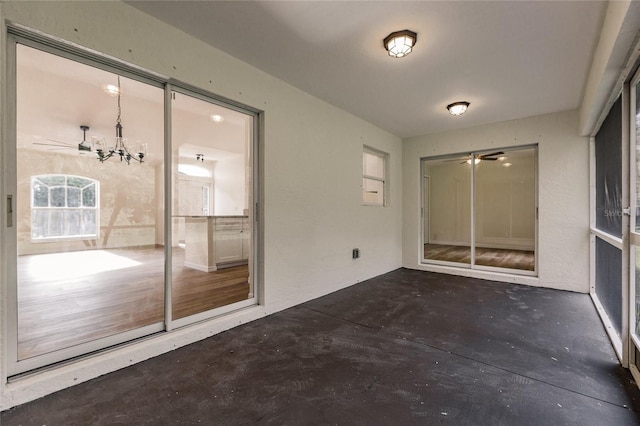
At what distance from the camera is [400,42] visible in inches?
89.3

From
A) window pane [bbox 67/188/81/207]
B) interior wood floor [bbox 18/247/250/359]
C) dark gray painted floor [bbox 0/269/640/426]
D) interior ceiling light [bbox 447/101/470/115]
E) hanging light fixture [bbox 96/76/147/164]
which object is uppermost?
interior ceiling light [bbox 447/101/470/115]

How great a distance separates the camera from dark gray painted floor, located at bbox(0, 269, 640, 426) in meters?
1.52

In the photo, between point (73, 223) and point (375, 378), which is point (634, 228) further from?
point (73, 223)

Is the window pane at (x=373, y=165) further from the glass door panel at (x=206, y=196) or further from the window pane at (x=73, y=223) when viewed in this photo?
the window pane at (x=73, y=223)

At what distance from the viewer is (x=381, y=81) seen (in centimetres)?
315

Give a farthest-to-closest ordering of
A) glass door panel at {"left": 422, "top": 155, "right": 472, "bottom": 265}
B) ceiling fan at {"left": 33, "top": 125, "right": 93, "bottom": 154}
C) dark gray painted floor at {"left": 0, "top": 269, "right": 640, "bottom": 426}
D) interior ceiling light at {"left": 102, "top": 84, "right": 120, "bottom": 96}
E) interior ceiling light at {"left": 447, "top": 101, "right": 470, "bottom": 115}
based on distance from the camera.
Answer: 1. glass door panel at {"left": 422, "top": 155, "right": 472, "bottom": 265}
2. interior ceiling light at {"left": 447, "top": 101, "right": 470, "bottom": 115}
3. interior ceiling light at {"left": 102, "top": 84, "right": 120, "bottom": 96}
4. ceiling fan at {"left": 33, "top": 125, "right": 93, "bottom": 154}
5. dark gray painted floor at {"left": 0, "top": 269, "right": 640, "bottom": 426}

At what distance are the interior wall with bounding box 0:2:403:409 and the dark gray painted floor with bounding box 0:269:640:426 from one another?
0.50 ft

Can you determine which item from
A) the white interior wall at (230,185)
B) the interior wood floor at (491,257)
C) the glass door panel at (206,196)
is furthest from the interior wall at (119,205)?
the interior wood floor at (491,257)

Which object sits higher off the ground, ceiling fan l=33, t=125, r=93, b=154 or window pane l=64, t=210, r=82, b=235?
ceiling fan l=33, t=125, r=93, b=154

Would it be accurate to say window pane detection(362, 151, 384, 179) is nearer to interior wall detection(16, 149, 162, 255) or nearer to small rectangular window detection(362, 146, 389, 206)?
small rectangular window detection(362, 146, 389, 206)

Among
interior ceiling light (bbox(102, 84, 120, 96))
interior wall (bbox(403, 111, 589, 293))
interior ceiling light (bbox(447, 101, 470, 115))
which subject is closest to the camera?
interior ceiling light (bbox(102, 84, 120, 96))

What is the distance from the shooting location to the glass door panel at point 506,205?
734 centimetres

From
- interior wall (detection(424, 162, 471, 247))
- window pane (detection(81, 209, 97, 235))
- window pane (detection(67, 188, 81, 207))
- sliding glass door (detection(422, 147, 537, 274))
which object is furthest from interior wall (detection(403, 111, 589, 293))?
window pane (detection(67, 188, 81, 207))

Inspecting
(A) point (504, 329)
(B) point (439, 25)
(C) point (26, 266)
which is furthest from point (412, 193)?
(C) point (26, 266)
